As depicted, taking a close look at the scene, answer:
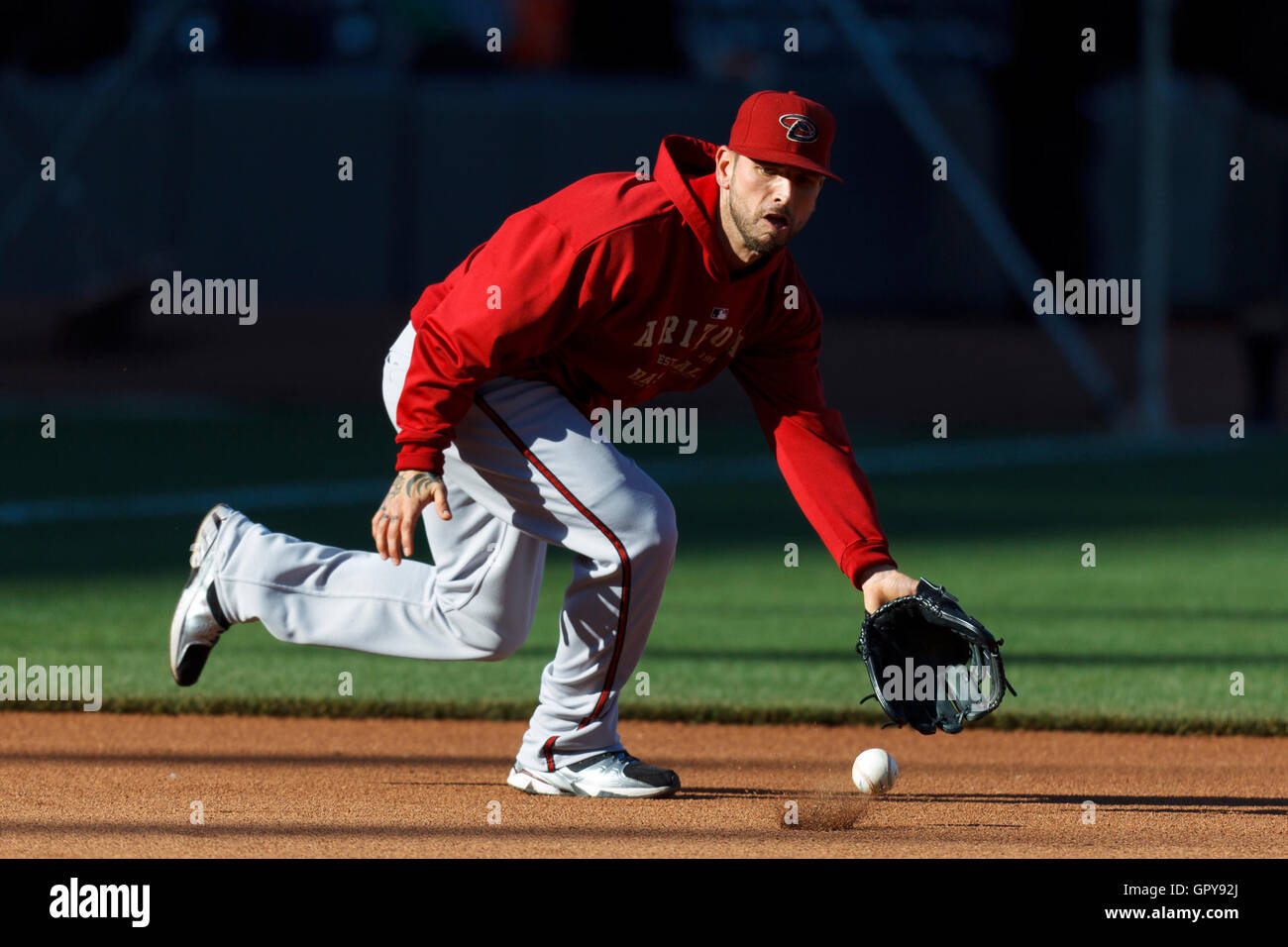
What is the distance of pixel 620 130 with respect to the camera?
27641mm

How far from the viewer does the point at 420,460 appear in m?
4.64

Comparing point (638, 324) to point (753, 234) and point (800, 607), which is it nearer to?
point (753, 234)

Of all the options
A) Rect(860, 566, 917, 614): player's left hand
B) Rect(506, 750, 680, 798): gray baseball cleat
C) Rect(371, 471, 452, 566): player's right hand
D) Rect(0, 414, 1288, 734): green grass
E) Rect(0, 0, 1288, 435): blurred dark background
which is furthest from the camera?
Rect(0, 0, 1288, 435): blurred dark background

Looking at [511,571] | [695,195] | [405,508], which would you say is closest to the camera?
[405,508]

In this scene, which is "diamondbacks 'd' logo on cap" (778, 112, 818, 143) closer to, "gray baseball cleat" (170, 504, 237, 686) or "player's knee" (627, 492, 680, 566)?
"player's knee" (627, 492, 680, 566)

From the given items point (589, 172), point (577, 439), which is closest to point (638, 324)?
point (577, 439)

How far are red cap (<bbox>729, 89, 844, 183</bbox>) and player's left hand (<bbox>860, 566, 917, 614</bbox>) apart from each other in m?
1.06

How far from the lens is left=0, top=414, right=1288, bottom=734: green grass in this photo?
6844 mm

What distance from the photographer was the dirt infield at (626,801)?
465 cm

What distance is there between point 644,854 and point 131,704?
9.14 ft

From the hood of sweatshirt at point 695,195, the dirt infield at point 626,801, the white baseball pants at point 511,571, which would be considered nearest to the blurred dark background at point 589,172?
the dirt infield at point 626,801

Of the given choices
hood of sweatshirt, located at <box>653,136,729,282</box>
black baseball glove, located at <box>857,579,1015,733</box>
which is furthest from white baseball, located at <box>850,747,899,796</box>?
hood of sweatshirt, located at <box>653,136,729,282</box>

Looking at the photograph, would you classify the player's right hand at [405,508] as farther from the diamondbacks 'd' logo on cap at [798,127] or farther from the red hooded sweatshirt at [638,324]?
the diamondbacks 'd' logo on cap at [798,127]

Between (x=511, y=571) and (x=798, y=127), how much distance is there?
1405mm
